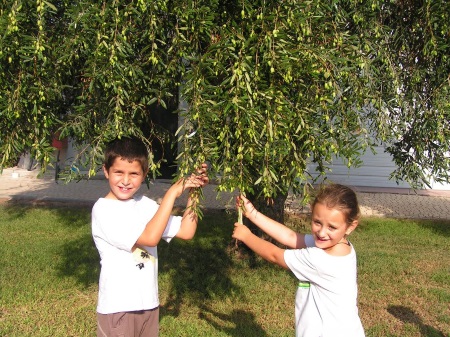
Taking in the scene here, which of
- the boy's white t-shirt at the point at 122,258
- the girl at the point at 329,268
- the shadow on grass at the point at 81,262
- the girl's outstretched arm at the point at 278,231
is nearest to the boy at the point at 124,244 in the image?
the boy's white t-shirt at the point at 122,258

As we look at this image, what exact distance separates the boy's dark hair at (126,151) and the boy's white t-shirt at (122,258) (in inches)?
8.9

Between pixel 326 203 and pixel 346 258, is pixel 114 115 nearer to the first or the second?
pixel 326 203

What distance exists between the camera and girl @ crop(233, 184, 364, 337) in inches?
109

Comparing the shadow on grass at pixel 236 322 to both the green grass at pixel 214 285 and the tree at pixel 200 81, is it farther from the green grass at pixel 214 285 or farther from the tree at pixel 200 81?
the tree at pixel 200 81

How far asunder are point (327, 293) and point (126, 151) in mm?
1329

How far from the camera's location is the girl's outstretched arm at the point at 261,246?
2900 millimetres

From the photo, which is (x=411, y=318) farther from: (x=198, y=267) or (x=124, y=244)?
(x=124, y=244)

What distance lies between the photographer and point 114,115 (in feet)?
10.2

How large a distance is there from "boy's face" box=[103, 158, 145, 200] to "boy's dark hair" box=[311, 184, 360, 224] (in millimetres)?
1002

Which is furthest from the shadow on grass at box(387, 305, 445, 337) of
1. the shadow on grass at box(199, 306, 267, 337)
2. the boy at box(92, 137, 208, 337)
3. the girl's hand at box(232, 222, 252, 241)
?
the boy at box(92, 137, 208, 337)

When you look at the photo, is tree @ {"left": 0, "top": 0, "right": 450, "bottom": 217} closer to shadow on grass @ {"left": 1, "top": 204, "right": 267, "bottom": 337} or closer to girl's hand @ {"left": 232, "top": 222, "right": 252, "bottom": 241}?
girl's hand @ {"left": 232, "top": 222, "right": 252, "bottom": 241}

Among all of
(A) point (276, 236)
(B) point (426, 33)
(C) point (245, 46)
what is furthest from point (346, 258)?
(B) point (426, 33)

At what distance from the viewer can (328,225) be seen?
278cm

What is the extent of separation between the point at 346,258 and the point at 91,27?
1.87 m
